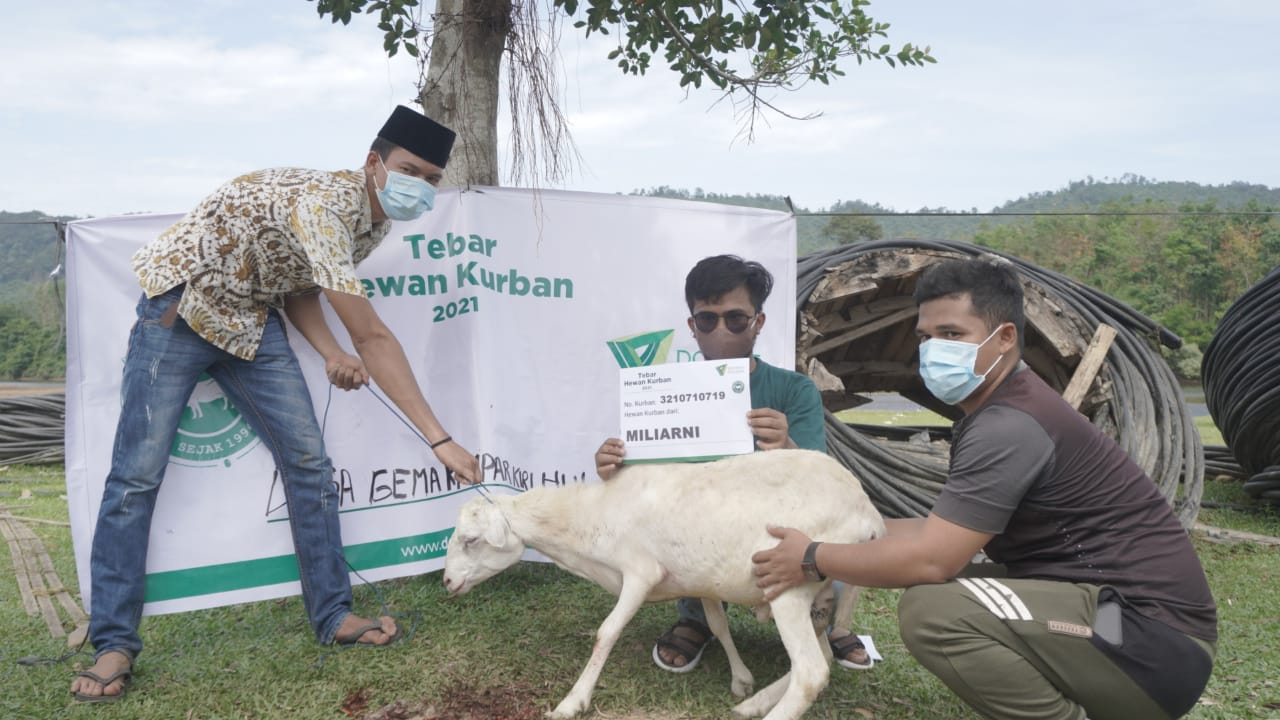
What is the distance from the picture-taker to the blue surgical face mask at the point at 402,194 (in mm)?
4125

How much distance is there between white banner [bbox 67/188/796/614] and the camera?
174 inches

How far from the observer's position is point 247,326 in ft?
13.6

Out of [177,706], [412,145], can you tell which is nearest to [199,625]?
[177,706]

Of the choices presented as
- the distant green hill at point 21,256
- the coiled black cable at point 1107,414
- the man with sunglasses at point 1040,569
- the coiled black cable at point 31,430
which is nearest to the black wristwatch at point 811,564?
the man with sunglasses at point 1040,569

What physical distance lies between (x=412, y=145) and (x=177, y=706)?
261 centimetres

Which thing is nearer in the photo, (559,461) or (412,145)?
(412,145)

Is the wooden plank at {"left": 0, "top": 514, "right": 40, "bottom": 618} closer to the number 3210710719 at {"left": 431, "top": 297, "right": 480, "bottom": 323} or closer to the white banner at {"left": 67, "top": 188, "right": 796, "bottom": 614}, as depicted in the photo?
the white banner at {"left": 67, "top": 188, "right": 796, "bottom": 614}

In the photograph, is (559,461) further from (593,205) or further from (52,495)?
(52,495)

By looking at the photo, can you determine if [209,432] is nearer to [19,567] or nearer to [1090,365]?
[19,567]

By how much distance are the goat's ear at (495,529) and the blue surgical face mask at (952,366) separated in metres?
1.91

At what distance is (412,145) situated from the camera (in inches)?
163

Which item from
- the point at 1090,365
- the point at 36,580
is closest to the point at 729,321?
the point at 1090,365

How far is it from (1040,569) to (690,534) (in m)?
1.28

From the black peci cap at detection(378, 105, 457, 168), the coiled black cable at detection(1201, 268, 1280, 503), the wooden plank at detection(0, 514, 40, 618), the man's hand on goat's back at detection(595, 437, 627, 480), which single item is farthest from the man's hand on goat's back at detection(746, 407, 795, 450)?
the coiled black cable at detection(1201, 268, 1280, 503)
